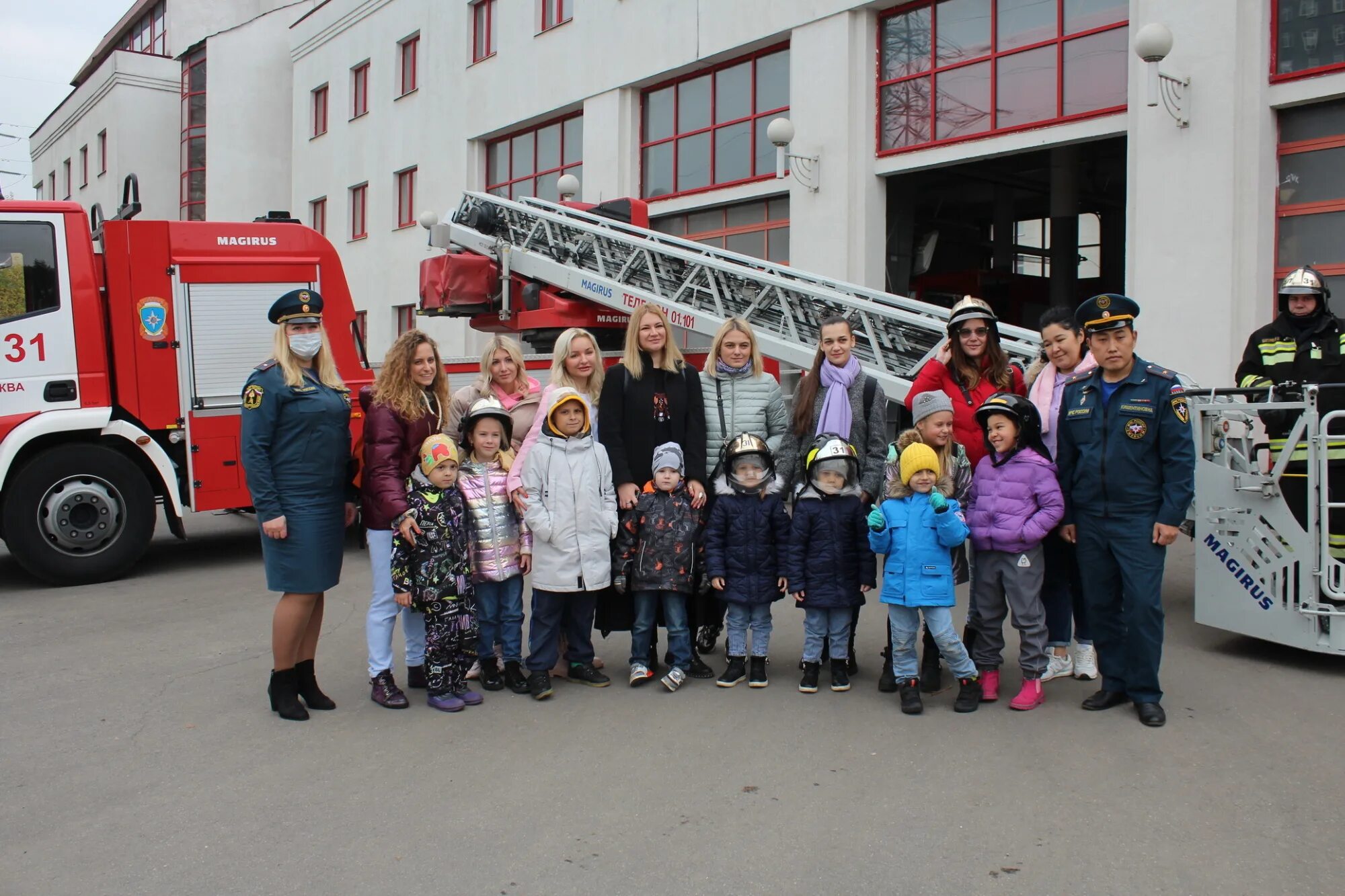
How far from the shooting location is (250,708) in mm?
5113

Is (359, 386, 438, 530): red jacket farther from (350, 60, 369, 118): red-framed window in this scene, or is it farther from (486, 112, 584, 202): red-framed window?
(350, 60, 369, 118): red-framed window

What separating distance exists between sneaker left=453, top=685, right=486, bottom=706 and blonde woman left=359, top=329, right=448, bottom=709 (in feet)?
0.84

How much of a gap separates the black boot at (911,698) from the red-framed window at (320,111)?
92.5ft

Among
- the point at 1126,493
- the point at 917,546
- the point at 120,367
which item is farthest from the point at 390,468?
the point at 120,367

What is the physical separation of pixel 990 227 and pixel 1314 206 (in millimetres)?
10996

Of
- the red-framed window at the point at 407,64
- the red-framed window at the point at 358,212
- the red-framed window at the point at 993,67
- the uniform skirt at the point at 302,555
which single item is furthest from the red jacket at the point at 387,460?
the red-framed window at the point at 358,212

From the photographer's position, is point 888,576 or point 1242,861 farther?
point 888,576

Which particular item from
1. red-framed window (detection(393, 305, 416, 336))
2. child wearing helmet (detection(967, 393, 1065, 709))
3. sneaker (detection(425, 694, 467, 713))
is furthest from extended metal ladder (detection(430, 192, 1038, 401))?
red-framed window (detection(393, 305, 416, 336))

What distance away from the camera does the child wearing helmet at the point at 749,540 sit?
5.29 metres

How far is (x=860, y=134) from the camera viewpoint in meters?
14.7

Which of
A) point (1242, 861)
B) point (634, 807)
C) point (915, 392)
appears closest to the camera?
point (1242, 861)

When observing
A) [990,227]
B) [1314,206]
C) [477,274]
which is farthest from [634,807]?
[990,227]

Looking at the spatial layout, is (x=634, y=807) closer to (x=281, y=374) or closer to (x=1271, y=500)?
(x=281, y=374)

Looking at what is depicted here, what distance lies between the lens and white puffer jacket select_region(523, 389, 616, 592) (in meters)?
5.23
